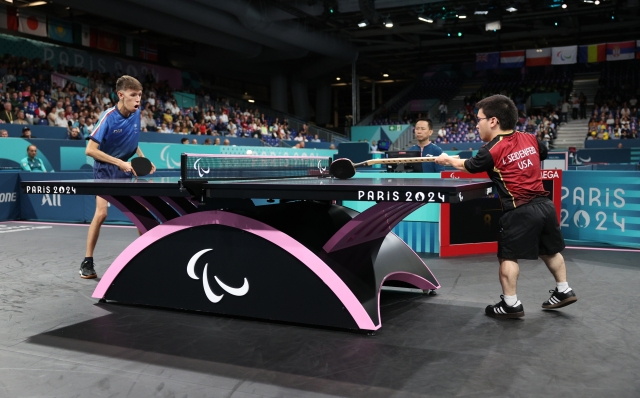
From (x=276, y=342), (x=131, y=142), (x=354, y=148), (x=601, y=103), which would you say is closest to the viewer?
(x=276, y=342)

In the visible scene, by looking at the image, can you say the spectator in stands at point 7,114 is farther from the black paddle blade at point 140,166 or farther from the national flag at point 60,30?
the black paddle blade at point 140,166

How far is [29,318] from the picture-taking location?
4.12 meters

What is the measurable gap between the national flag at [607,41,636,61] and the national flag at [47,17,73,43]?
2633 centimetres

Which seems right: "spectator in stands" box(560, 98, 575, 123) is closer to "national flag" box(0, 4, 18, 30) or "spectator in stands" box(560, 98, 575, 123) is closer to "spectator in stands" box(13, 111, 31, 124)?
"spectator in stands" box(13, 111, 31, 124)

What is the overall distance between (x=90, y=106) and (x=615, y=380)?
1727cm

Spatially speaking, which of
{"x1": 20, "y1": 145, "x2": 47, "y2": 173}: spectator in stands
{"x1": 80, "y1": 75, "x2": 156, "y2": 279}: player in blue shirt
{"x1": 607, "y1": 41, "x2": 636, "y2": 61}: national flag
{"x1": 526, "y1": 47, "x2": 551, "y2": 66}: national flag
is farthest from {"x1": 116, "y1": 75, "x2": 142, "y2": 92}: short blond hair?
{"x1": 607, "y1": 41, "x2": 636, "y2": 61}: national flag

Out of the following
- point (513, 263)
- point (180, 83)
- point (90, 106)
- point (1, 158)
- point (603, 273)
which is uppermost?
point (180, 83)

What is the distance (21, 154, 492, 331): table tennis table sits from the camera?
365 cm

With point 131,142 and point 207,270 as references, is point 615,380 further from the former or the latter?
point 131,142

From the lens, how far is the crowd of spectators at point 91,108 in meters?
15.4

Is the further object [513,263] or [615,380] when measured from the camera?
[513,263]

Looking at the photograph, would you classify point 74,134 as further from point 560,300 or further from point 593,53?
point 593,53

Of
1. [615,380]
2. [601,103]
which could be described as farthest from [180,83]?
[615,380]

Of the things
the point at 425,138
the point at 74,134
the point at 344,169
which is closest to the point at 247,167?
the point at 344,169
